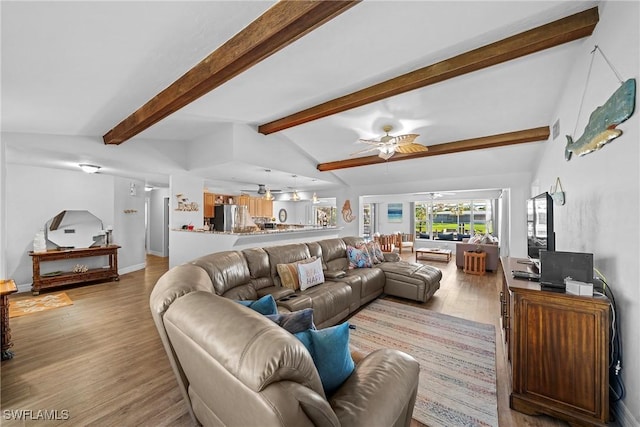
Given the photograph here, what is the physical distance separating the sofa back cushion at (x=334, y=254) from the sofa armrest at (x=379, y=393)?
253 cm

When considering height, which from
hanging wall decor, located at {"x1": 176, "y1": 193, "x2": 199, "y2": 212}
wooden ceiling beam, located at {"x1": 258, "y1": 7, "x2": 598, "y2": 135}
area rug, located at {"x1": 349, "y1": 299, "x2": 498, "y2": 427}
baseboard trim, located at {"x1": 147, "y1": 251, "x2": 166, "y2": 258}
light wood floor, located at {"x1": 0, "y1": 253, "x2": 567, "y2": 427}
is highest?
wooden ceiling beam, located at {"x1": 258, "y1": 7, "x2": 598, "y2": 135}

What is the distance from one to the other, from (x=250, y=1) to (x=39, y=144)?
3761 mm

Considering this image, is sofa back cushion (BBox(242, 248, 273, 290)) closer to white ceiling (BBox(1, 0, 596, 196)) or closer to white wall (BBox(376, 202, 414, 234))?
white ceiling (BBox(1, 0, 596, 196))

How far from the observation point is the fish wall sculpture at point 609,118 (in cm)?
150

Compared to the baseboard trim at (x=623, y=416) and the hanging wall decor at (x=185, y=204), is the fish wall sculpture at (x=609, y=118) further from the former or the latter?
the hanging wall decor at (x=185, y=204)

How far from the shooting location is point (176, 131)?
4.30 m

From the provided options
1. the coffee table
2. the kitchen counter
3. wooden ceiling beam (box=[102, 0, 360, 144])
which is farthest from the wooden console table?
the coffee table

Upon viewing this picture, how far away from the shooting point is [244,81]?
2846 millimetres

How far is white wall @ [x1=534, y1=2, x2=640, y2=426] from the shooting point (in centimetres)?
148

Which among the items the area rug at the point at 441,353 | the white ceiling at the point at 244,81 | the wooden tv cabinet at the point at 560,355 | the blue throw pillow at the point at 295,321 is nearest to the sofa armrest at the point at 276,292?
the area rug at the point at 441,353

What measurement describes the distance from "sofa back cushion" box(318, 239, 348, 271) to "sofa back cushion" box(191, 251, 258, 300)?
138 cm

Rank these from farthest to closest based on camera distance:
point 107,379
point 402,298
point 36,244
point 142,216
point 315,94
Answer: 1. point 142,216
2. point 36,244
3. point 402,298
4. point 315,94
5. point 107,379

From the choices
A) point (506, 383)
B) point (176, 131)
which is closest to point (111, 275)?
point (176, 131)

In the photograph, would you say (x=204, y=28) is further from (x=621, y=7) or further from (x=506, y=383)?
(x=506, y=383)
